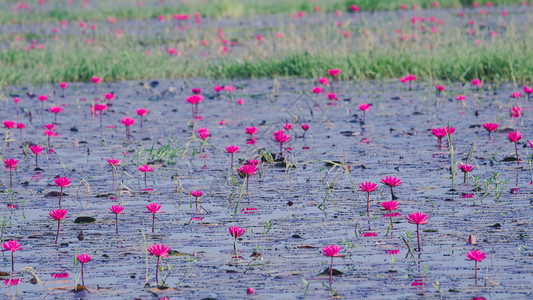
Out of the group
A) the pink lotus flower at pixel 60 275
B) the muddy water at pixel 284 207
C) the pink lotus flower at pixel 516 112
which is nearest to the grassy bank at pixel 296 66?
the muddy water at pixel 284 207

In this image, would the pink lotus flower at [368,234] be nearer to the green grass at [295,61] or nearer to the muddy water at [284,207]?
the muddy water at [284,207]

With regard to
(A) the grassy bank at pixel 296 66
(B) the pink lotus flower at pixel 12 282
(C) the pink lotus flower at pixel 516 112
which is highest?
(A) the grassy bank at pixel 296 66

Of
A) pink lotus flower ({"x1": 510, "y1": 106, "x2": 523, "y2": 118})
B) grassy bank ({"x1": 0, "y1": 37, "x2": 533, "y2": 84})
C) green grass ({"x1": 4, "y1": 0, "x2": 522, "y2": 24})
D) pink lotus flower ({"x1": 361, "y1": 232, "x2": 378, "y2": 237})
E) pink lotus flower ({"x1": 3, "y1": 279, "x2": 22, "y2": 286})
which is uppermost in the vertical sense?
green grass ({"x1": 4, "y1": 0, "x2": 522, "y2": 24})

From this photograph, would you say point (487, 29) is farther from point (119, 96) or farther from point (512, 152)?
point (512, 152)

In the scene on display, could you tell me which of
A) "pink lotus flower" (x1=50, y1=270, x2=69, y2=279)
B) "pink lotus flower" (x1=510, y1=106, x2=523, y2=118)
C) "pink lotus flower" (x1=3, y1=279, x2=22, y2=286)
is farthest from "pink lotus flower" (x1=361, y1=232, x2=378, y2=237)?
"pink lotus flower" (x1=510, y1=106, x2=523, y2=118)

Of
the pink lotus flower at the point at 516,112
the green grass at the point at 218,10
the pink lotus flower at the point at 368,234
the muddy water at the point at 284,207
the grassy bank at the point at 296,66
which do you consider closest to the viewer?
the muddy water at the point at 284,207

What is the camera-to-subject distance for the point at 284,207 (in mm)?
4617

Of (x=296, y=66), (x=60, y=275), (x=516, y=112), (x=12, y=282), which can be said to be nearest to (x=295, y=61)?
(x=296, y=66)

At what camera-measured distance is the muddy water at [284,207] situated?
343 cm

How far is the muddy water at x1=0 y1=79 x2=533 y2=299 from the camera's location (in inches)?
135

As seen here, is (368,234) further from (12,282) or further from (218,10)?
(218,10)

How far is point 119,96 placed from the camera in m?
9.54

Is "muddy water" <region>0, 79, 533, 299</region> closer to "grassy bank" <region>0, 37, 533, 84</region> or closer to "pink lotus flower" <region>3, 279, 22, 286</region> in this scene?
"pink lotus flower" <region>3, 279, 22, 286</region>

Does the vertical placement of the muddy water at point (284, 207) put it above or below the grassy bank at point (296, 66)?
below
